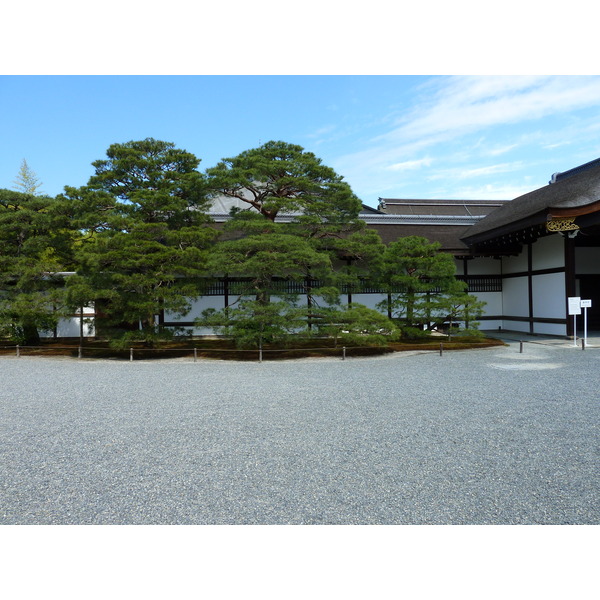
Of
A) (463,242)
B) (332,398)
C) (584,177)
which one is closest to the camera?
(332,398)

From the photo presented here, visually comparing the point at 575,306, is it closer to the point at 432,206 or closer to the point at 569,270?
the point at 569,270

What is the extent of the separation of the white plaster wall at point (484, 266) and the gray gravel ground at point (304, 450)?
26.8 feet

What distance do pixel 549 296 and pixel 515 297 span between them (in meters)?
1.80

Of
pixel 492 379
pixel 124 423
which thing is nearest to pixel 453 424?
pixel 492 379

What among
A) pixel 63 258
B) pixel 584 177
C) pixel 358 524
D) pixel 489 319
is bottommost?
pixel 358 524

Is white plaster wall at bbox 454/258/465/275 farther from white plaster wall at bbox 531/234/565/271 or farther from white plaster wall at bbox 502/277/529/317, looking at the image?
white plaster wall at bbox 531/234/565/271

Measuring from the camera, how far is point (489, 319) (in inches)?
623

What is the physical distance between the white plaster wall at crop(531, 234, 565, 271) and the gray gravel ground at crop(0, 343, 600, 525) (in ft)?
19.5

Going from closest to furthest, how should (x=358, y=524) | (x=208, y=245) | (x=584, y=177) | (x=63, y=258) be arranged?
(x=358, y=524)
(x=208, y=245)
(x=63, y=258)
(x=584, y=177)

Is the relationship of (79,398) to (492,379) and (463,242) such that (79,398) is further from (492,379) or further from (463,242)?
(463,242)

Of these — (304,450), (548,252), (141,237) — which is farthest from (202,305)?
(548,252)

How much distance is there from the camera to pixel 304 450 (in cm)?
427

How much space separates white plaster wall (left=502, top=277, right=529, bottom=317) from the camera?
14.6 m

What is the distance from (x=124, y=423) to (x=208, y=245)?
21.8 feet
